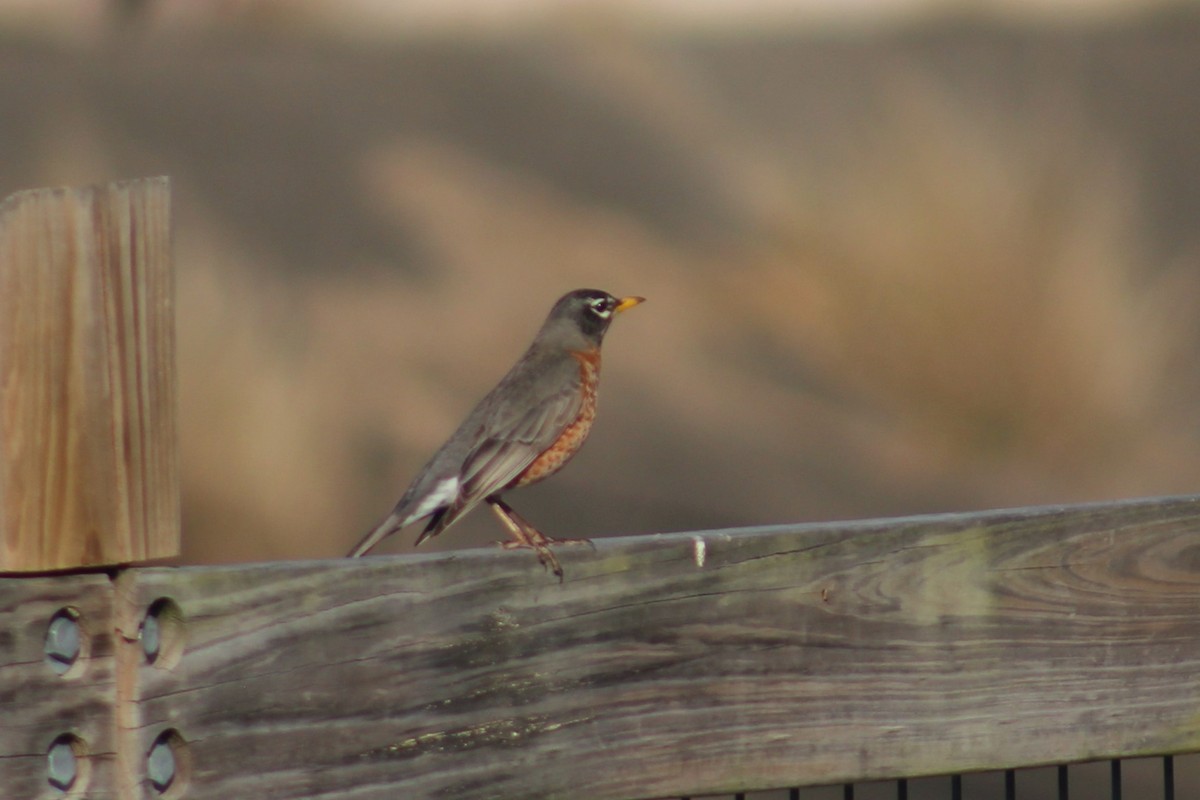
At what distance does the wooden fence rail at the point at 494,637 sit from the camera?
55.4 inches

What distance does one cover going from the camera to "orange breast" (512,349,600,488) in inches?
152

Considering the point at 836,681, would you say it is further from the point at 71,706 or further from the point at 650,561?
the point at 71,706

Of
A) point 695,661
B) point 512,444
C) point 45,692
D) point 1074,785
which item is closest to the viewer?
point 45,692

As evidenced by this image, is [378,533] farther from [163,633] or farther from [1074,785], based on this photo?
[1074,785]

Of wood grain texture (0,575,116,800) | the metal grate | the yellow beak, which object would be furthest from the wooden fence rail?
the metal grate

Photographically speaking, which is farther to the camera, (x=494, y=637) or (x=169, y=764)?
(x=494, y=637)

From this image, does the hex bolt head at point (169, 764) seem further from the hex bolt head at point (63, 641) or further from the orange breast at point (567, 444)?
the orange breast at point (567, 444)

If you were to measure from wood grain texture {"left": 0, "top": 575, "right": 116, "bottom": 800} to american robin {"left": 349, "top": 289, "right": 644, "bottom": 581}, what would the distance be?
1.83 m

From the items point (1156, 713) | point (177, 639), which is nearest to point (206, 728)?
point (177, 639)

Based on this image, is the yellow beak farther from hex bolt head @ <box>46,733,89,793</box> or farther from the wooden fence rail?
hex bolt head @ <box>46,733,89,793</box>

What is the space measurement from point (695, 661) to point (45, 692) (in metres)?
0.71

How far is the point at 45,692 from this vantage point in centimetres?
140

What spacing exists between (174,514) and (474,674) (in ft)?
1.22

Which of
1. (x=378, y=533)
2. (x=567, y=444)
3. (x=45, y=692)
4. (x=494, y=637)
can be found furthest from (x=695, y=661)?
(x=567, y=444)
